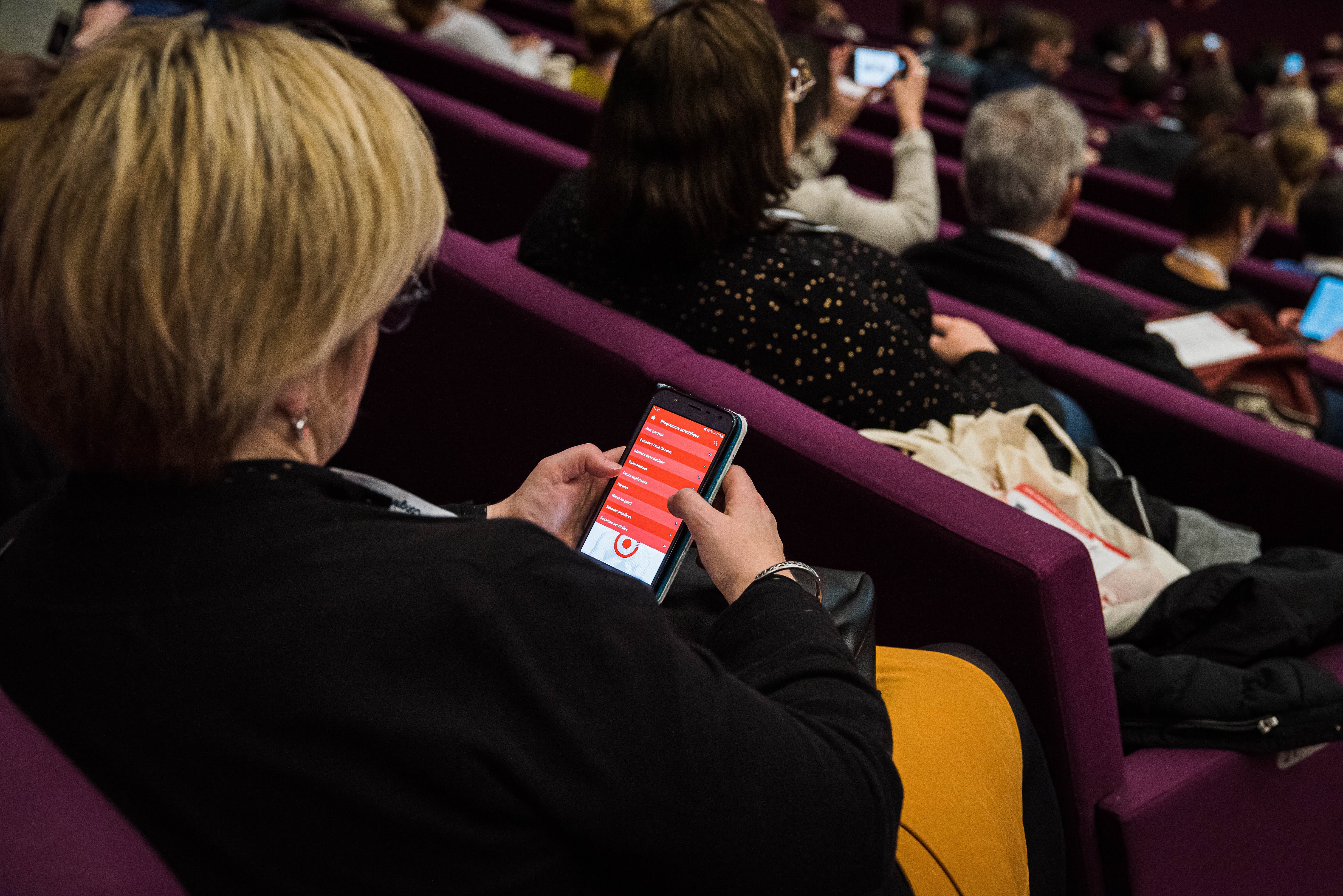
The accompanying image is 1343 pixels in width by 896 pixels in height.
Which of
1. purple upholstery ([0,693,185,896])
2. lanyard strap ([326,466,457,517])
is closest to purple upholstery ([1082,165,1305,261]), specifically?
lanyard strap ([326,466,457,517])

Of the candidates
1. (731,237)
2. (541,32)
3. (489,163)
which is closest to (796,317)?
(731,237)

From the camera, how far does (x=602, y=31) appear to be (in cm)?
357

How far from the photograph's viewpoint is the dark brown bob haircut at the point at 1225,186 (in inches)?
103

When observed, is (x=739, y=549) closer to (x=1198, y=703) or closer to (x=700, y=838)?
(x=700, y=838)

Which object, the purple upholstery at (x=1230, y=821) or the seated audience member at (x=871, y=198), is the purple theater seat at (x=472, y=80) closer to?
the seated audience member at (x=871, y=198)

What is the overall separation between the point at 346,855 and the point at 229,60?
49cm

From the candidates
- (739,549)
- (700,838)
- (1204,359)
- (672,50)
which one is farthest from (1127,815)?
(1204,359)

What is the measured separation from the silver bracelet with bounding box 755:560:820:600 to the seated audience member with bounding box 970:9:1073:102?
15.0 feet

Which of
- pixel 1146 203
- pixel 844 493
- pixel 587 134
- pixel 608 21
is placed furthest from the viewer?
pixel 1146 203

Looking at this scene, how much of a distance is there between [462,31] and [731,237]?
2.93 meters

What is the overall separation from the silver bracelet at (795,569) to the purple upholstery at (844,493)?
289mm

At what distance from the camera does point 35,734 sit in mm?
651

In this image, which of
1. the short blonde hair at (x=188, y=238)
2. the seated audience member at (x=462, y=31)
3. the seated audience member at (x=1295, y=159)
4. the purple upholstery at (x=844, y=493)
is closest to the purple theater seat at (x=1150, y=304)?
the purple upholstery at (x=844, y=493)

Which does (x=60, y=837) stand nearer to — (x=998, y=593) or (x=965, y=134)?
(x=998, y=593)
